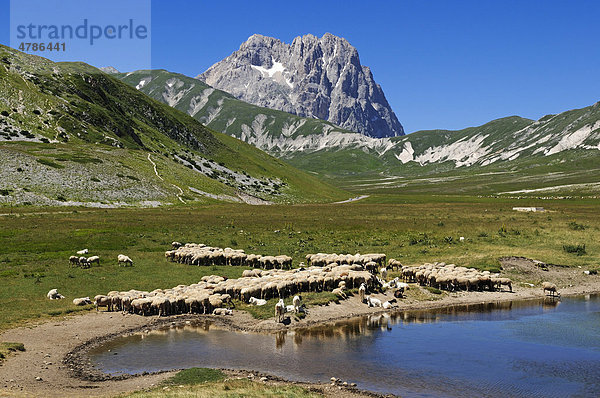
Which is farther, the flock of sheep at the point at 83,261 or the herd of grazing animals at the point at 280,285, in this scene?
the flock of sheep at the point at 83,261

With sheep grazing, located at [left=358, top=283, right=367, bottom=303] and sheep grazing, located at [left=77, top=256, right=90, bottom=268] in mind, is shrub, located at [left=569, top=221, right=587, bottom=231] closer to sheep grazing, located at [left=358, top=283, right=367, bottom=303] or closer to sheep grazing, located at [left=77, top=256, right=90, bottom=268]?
sheep grazing, located at [left=358, top=283, right=367, bottom=303]

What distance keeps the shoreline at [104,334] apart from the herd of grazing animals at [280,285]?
907 mm

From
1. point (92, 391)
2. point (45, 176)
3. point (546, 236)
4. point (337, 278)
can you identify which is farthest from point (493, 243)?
point (45, 176)

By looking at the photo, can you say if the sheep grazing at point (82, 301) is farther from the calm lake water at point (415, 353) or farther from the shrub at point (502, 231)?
the shrub at point (502, 231)

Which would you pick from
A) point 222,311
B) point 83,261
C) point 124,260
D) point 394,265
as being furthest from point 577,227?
point 83,261

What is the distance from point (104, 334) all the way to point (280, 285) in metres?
12.7

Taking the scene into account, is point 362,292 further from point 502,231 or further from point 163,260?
point 502,231

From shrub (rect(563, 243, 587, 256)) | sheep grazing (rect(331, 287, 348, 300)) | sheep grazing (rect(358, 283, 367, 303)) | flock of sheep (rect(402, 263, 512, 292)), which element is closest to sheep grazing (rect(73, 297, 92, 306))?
sheep grazing (rect(331, 287, 348, 300))

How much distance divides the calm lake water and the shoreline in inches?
39.4

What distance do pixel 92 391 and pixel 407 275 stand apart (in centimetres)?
3044

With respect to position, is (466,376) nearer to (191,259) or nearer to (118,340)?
(118,340)

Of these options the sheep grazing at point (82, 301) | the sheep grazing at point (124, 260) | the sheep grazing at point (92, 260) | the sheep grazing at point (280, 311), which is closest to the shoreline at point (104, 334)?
the sheep grazing at point (280, 311)

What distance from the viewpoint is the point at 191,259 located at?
162ft

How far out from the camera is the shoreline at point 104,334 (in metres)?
19.9
